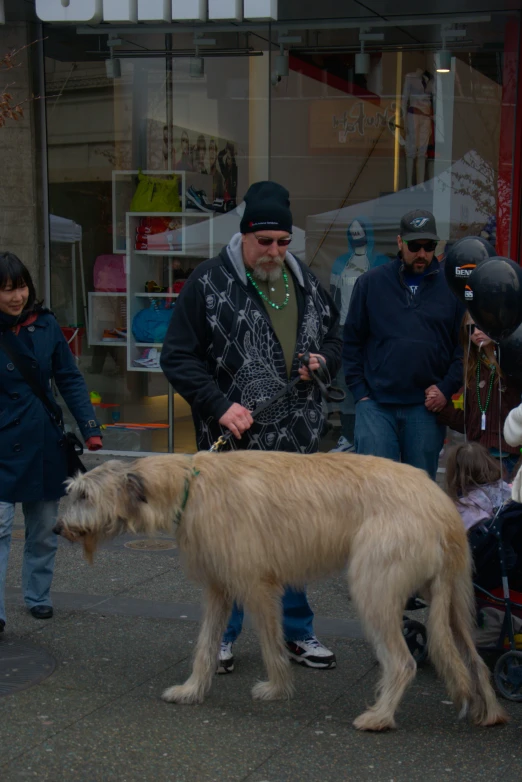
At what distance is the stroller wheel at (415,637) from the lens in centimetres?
495

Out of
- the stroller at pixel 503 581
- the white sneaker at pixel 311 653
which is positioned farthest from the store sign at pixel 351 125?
the white sneaker at pixel 311 653

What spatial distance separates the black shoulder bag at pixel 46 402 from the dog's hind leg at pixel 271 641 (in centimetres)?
150

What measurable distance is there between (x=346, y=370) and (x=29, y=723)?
8.93 ft

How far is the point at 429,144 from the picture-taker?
9250 mm

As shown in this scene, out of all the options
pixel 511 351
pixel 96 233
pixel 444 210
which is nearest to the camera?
pixel 511 351

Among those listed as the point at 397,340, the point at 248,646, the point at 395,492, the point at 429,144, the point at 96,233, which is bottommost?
the point at 248,646

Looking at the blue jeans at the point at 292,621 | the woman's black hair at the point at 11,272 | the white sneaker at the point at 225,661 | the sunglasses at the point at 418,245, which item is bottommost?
the white sneaker at the point at 225,661

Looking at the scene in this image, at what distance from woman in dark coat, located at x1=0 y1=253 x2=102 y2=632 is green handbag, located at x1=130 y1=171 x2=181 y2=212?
433cm

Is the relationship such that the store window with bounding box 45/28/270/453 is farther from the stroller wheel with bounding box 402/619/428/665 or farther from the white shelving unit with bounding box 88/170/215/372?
the stroller wheel with bounding box 402/619/428/665

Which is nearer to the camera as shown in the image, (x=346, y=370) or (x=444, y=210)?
(x=346, y=370)

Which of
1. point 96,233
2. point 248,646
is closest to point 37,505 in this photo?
point 248,646

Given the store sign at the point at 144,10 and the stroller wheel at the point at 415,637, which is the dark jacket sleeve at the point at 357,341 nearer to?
the stroller wheel at the point at 415,637

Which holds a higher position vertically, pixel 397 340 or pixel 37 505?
pixel 397 340

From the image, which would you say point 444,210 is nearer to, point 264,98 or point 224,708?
point 264,98
